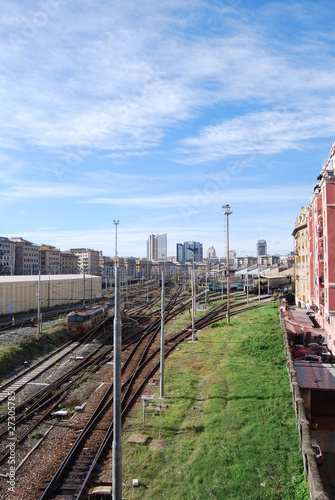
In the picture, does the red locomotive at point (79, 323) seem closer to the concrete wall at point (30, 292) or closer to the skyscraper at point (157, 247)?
the concrete wall at point (30, 292)

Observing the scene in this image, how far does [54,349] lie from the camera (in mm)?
25656

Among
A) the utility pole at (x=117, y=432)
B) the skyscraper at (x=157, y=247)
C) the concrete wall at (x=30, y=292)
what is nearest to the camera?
the utility pole at (x=117, y=432)

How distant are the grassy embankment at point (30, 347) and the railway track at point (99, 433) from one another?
569 cm

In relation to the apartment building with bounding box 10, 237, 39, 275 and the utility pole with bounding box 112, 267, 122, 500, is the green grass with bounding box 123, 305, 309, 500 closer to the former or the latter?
the utility pole with bounding box 112, 267, 122, 500

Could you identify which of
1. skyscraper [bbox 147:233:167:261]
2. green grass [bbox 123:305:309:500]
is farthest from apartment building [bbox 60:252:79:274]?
skyscraper [bbox 147:233:167:261]

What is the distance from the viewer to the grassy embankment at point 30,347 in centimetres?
2044

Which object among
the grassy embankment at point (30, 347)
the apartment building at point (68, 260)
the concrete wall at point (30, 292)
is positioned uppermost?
the apartment building at point (68, 260)

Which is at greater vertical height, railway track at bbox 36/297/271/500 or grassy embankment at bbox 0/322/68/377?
grassy embankment at bbox 0/322/68/377

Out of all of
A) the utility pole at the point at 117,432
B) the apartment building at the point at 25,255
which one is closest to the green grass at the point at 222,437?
the utility pole at the point at 117,432

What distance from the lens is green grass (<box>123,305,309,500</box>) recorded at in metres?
9.66

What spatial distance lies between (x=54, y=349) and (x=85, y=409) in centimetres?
1117

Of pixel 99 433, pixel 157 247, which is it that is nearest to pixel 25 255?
pixel 157 247

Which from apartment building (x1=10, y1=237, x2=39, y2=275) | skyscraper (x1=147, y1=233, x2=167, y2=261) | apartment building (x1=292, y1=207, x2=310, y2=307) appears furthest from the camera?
apartment building (x1=10, y1=237, x2=39, y2=275)

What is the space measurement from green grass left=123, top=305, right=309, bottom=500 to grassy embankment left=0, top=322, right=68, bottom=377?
8.34m
